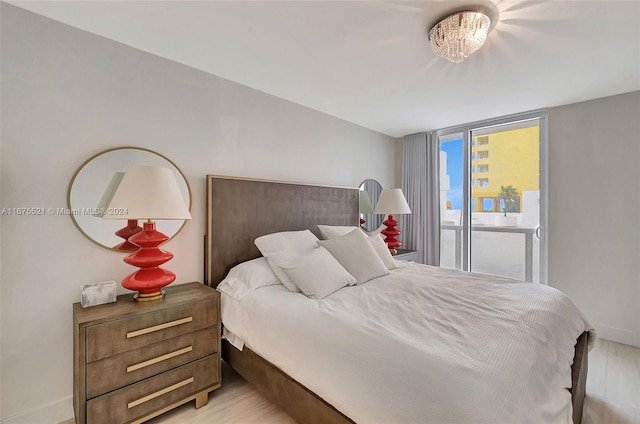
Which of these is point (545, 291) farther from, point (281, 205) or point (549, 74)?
point (281, 205)

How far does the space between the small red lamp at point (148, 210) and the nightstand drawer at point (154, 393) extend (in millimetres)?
475

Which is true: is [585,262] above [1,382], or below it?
above

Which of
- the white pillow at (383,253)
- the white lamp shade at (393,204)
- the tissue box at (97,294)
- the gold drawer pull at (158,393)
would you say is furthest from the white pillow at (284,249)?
the white lamp shade at (393,204)

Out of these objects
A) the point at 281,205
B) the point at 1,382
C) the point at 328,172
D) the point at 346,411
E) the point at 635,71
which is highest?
the point at 635,71

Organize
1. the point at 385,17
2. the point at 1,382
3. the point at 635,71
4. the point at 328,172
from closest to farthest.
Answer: the point at 1,382 < the point at 385,17 < the point at 635,71 < the point at 328,172

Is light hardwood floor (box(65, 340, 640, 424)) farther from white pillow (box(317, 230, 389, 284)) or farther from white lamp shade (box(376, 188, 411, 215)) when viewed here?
white lamp shade (box(376, 188, 411, 215))

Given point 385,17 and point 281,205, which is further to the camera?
point 281,205

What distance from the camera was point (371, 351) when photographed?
3.80 ft

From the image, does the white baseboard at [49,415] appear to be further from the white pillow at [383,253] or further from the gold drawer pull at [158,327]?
the white pillow at [383,253]

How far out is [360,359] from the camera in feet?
3.77

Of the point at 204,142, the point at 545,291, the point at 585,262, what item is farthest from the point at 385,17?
the point at 585,262

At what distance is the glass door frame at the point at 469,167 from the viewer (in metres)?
3.11

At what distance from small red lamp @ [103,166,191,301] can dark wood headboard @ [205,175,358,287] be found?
1.68ft

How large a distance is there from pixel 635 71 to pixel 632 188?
1.08 metres
